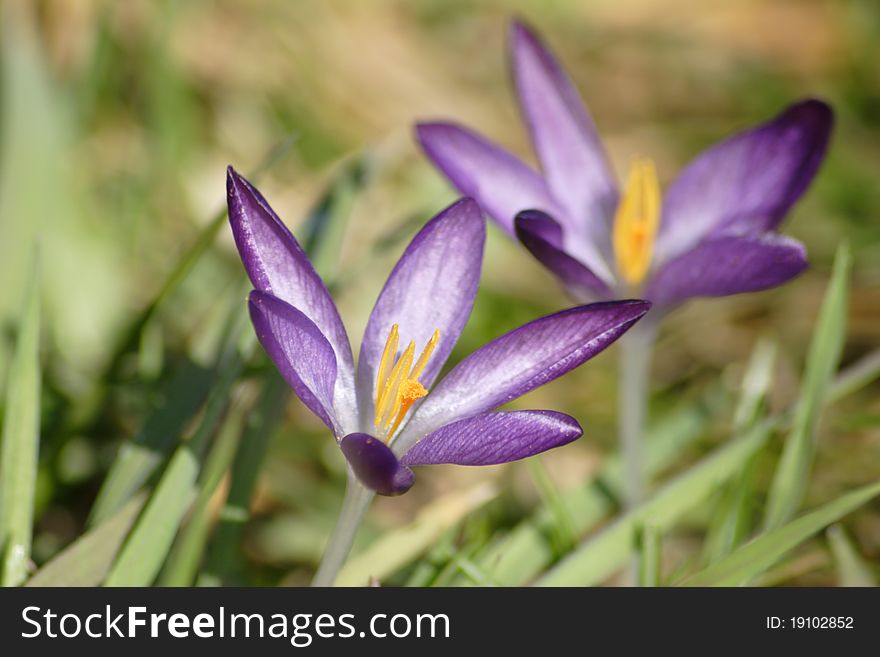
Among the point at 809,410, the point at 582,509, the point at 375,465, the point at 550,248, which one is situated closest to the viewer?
the point at 375,465

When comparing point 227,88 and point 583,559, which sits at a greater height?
point 227,88

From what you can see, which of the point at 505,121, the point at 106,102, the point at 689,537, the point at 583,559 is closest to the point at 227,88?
the point at 106,102

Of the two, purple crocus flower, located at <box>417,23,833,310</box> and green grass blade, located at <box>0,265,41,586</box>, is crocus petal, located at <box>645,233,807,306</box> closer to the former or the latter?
purple crocus flower, located at <box>417,23,833,310</box>

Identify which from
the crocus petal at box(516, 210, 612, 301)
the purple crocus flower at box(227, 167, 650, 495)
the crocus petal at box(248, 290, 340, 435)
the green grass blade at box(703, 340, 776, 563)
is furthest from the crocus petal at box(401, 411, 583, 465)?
the green grass blade at box(703, 340, 776, 563)

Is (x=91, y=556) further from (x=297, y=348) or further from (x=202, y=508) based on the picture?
(x=297, y=348)

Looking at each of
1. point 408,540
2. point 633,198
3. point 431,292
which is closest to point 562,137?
point 633,198

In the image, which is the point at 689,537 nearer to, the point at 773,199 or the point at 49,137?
the point at 773,199
